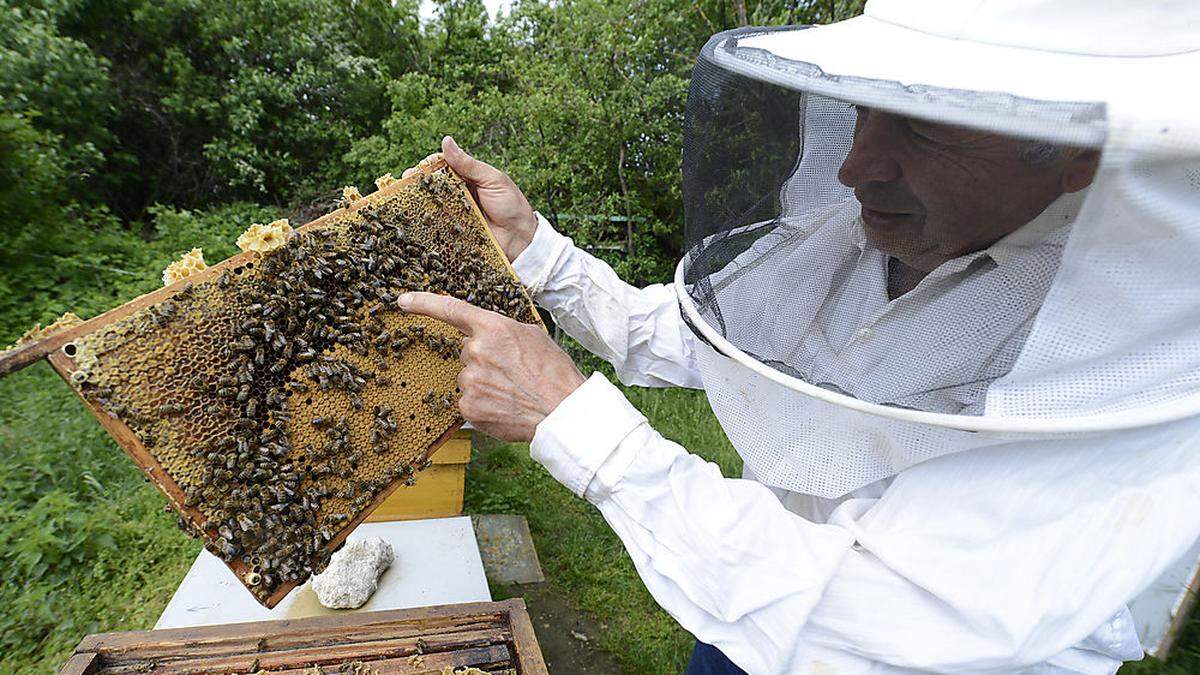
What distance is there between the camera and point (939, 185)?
1218 mm

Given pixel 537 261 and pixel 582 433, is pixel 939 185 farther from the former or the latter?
pixel 537 261

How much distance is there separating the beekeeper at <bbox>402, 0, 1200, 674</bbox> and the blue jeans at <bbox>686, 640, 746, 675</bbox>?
733 millimetres

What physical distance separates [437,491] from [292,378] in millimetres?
2044

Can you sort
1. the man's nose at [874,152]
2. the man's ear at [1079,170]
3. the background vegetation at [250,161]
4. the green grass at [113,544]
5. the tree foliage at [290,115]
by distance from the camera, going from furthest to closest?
the tree foliage at [290,115] → the background vegetation at [250,161] → the green grass at [113,544] → the man's nose at [874,152] → the man's ear at [1079,170]

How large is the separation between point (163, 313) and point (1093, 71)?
1.83 m

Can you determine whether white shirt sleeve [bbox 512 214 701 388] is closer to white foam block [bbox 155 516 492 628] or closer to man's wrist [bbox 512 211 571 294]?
man's wrist [bbox 512 211 571 294]

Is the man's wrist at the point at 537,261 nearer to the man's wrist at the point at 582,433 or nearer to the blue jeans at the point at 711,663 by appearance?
the man's wrist at the point at 582,433

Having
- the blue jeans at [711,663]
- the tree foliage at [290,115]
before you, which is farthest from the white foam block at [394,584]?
the tree foliage at [290,115]

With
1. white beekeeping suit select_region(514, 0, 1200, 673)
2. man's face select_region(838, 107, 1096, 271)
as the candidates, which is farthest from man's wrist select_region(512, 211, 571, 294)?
man's face select_region(838, 107, 1096, 271)

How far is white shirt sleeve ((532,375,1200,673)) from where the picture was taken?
111cm

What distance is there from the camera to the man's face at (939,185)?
1097 millimetres

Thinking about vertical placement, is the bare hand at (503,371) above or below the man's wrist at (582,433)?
above

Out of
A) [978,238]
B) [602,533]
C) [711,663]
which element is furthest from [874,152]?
[602,533]

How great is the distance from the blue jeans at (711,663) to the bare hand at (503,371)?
112 centimetres
